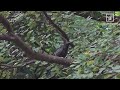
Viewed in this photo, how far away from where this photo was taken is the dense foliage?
68.3 inches

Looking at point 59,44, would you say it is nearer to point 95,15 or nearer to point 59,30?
point 59,30

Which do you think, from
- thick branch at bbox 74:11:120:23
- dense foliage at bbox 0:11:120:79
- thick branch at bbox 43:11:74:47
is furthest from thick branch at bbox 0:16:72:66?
thick branch at bbox 74:11:120:23

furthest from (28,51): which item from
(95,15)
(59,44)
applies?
(95,15)

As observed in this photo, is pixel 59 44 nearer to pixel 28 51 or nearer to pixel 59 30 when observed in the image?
pixel 59 30

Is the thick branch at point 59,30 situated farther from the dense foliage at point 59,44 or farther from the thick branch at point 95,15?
the thick branch at point 95,15

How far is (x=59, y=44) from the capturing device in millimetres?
1918

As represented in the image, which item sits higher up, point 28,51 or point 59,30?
point 59,30

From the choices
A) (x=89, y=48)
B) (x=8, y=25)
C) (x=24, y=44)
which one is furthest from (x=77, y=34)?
(x=8, y=25)

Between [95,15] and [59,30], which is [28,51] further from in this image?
[95,15]

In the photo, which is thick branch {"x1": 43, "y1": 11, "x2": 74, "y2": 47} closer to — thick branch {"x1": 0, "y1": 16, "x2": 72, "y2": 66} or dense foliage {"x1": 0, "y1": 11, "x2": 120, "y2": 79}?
dense foliage {"x1": 0, "y1": 11, "x2": 120, "y2": 79}

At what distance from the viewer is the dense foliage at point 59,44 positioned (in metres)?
1.74

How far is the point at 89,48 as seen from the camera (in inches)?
71.7

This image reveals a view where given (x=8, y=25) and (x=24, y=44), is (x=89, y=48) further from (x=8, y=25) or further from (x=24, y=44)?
(x=8, y=25)
